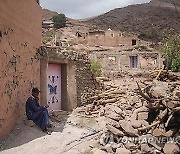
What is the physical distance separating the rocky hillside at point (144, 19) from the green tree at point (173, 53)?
71.5 feet

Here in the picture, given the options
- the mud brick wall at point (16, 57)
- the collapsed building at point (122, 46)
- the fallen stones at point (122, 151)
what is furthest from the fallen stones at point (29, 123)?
the collapsed building at point (122, 46)

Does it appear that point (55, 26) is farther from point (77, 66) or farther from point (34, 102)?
point (34, 102)

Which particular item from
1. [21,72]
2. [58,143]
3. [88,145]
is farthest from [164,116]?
[21,72]

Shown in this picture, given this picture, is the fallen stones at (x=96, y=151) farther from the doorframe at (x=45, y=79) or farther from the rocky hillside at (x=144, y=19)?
the rocky hillside at (x=144, y=19)

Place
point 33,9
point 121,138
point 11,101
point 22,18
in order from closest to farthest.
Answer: point 121,138
point 11,101
point 22,18
point 33,9

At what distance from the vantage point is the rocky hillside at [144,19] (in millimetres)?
50594

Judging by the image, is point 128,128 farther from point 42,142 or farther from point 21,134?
point 21,134

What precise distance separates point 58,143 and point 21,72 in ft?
8.14

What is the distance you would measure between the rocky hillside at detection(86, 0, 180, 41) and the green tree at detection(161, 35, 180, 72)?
21778 mm

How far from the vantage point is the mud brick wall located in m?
6.44

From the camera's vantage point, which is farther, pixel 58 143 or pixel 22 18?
pixel 22 18

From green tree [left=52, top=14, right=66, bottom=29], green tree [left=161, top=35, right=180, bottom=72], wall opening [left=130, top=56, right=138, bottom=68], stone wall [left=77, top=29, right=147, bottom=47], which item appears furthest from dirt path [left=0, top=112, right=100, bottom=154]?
green tree [left=52, top=14, right=66, bottom=29]

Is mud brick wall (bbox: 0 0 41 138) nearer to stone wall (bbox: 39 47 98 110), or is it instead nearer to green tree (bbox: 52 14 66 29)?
stone wall (bbox: 39 47 98 110)

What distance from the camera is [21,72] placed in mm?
7789
